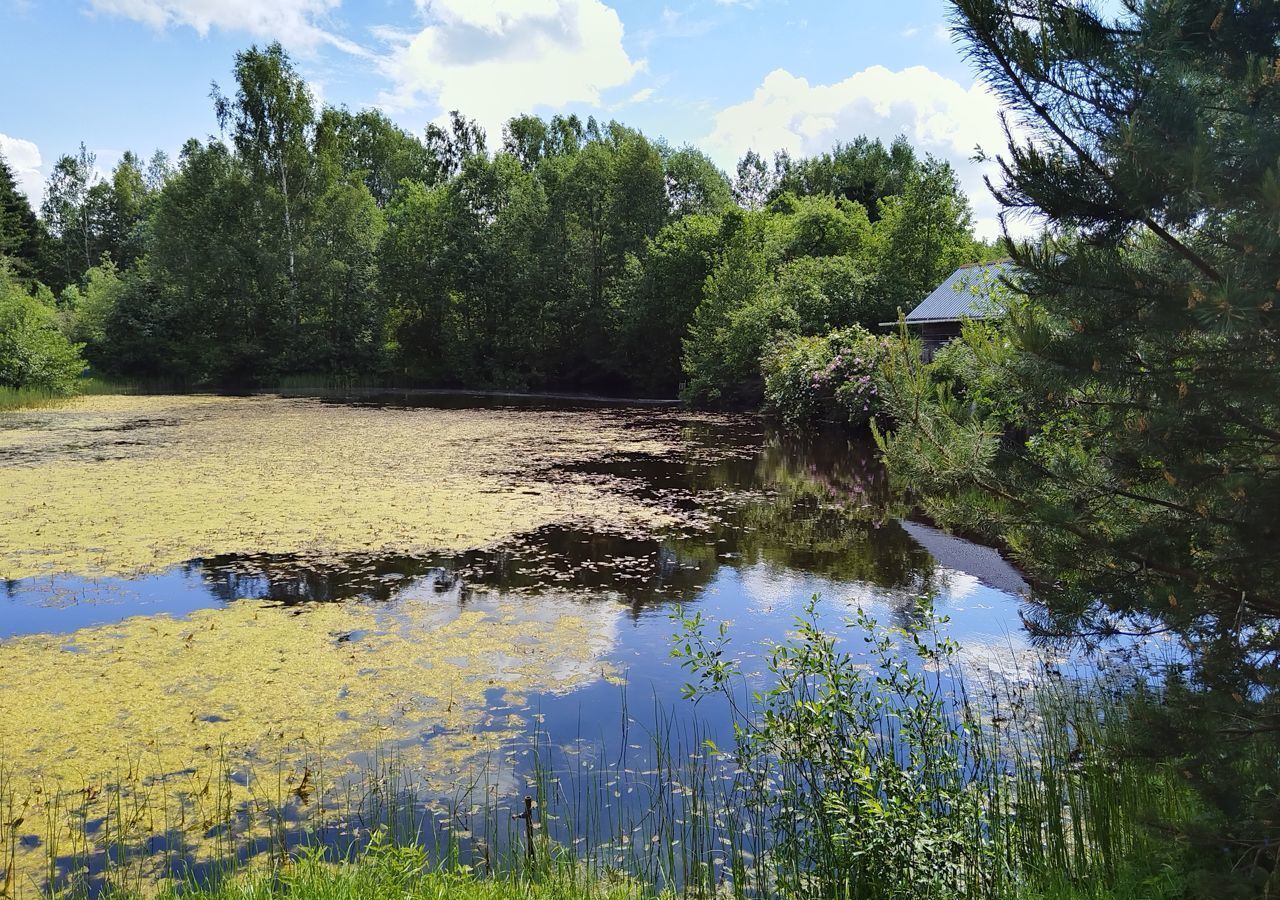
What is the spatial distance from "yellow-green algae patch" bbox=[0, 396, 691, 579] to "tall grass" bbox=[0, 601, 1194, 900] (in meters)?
4.79

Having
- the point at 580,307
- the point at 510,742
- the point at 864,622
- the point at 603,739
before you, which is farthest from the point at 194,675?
the point at 580,307

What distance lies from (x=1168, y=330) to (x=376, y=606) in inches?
233

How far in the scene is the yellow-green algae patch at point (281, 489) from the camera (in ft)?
28.2

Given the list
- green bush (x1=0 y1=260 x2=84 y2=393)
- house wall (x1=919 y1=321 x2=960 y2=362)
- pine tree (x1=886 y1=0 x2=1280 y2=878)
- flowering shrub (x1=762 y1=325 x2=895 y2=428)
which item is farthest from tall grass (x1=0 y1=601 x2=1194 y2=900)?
green bush (x1=0 y1=260 x2=84 y2=393)

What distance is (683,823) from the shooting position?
3.30 metres

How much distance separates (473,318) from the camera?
38.8 metres

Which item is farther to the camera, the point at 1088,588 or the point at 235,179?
the point at 235,179

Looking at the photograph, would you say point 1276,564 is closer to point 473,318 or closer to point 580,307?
point 580,307

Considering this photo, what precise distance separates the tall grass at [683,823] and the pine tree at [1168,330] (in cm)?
41

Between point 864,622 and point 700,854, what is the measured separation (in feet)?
3.87

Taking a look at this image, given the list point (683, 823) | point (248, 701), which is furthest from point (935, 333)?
point (683, 823)

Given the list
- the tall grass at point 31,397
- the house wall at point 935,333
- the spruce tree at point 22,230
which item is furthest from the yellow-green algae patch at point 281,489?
the spruce tree at point 22,230

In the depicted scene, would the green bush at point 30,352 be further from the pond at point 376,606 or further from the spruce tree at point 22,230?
the spruce tree at point 22,230

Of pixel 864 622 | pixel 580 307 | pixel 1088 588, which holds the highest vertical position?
pixel 580 307
